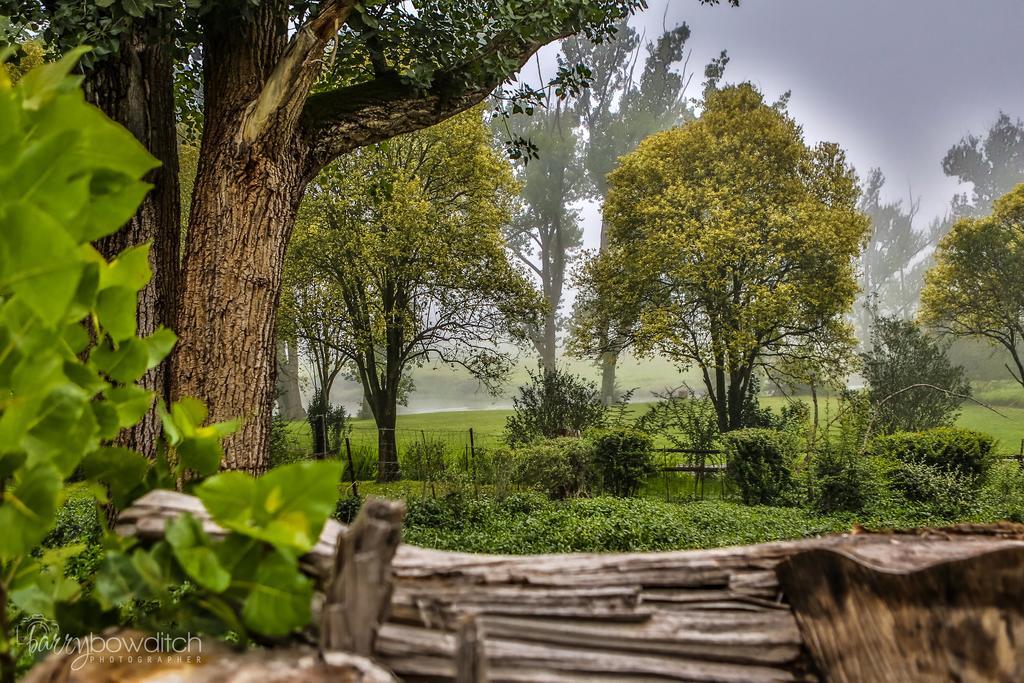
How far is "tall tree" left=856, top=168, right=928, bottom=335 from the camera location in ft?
77.7

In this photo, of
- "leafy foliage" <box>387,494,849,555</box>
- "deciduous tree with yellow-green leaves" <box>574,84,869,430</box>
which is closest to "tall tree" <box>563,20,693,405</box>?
"deciduous tree with yellow-green leaves" <box>574,84,869,430</box>

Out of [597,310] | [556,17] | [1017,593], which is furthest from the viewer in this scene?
[597,310]

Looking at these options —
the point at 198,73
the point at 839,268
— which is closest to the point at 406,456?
the point at 198,73

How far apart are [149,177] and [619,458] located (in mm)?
6967

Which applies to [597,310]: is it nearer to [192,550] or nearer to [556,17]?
[556,17]

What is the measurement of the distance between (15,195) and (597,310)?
11661 mm

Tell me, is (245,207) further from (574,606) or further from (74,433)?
(574,606)

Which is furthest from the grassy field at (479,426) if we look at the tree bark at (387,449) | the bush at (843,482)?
the bush at (843,482)

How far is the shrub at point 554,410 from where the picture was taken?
10.1 meters

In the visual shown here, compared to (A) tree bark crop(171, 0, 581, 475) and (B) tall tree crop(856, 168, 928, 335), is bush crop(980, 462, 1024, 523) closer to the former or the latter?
(A) tree bark crop(171, 0, 581, 475)

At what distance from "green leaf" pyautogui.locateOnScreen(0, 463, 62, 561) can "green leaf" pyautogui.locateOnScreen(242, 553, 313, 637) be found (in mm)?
139

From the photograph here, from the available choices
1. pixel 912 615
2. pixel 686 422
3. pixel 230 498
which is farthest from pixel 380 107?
pixel 686 422

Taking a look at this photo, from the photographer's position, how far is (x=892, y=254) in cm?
2403

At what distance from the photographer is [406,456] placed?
9203 mm
